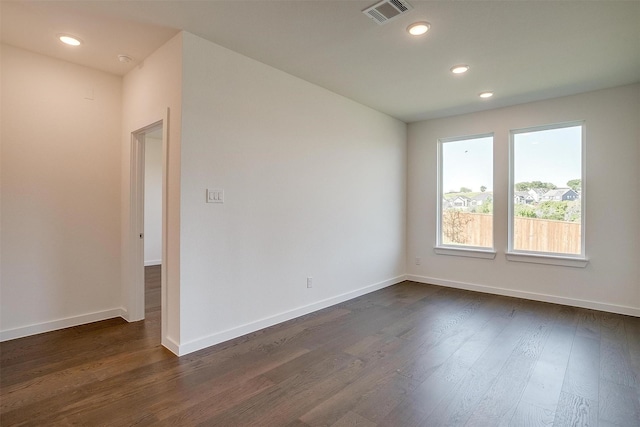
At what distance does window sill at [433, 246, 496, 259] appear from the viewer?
4816mm

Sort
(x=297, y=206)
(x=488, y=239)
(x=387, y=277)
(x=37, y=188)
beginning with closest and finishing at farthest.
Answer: (x=37, y=188), (x=297, y=206), (x=488, y=239), (x=387, y=277)

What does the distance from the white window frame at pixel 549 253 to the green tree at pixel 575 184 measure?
4 centimetres

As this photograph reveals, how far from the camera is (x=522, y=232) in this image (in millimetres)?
4609

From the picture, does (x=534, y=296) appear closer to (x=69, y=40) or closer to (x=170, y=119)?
(x=170, y=119)

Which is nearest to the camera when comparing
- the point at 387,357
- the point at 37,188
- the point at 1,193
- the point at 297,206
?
the point at 387,357

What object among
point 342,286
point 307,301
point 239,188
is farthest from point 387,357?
point 239,188

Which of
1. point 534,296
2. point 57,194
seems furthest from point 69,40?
point 534,296

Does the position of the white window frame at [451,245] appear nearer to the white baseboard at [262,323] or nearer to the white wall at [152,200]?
the white baseboard at [262,323]

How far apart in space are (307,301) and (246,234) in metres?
1.19

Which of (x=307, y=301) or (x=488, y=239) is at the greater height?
(x=488, y=239)

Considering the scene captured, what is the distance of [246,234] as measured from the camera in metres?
3.19

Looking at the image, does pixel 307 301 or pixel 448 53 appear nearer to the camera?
pixel 448 53

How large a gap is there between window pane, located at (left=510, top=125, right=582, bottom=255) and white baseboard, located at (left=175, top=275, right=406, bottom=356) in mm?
2273

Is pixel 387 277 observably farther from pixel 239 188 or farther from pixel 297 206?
pixel 239 188
